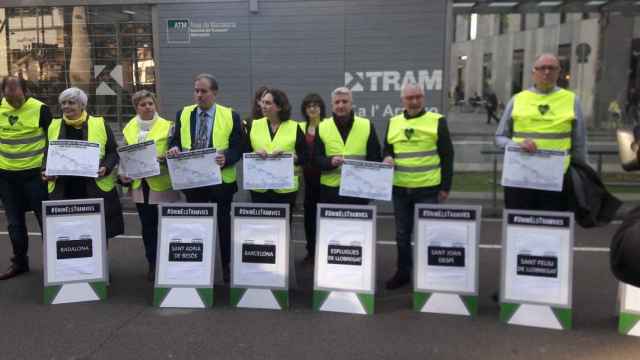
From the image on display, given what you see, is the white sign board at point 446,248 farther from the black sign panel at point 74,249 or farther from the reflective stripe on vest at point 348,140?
the black sign panel at point 74,249

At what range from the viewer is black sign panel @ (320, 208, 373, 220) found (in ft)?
15.2

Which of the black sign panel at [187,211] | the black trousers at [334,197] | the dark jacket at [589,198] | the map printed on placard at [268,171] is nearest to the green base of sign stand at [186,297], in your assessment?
the black sign panel at [187,211]

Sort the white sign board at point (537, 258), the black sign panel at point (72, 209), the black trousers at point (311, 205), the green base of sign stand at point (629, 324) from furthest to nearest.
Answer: the black trousers at point (311, 205), the black sign panel at point (72, 209), the white sign board at point (537, 258), the green base of sign stand at point (629, 324)

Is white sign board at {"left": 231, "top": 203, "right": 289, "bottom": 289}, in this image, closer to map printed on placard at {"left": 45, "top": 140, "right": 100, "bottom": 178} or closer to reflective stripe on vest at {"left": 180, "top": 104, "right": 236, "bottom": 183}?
reflective stripe on vest at {"left": 180, "top": 104, "right": 236, "bottom": 183}

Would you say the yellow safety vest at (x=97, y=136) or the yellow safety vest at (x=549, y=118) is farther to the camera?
the yellow safety vest at (x=97, y=136)

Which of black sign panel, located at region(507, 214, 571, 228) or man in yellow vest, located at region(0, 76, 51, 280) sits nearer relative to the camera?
black sign panel, located at region(507, 214, 571, 228)

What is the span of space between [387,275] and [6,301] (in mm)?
3413

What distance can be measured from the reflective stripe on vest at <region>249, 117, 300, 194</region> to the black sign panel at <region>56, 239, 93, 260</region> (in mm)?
1635

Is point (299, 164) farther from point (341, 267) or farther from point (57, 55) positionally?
point (57, 55)

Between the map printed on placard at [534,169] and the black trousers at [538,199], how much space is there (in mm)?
148

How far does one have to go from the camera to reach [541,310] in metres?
4.32

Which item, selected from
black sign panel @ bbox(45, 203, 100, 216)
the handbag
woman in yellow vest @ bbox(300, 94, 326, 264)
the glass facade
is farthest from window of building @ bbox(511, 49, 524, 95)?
the handbag

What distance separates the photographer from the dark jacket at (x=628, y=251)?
1.53 m

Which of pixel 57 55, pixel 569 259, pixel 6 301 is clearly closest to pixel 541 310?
pixel 569 259
